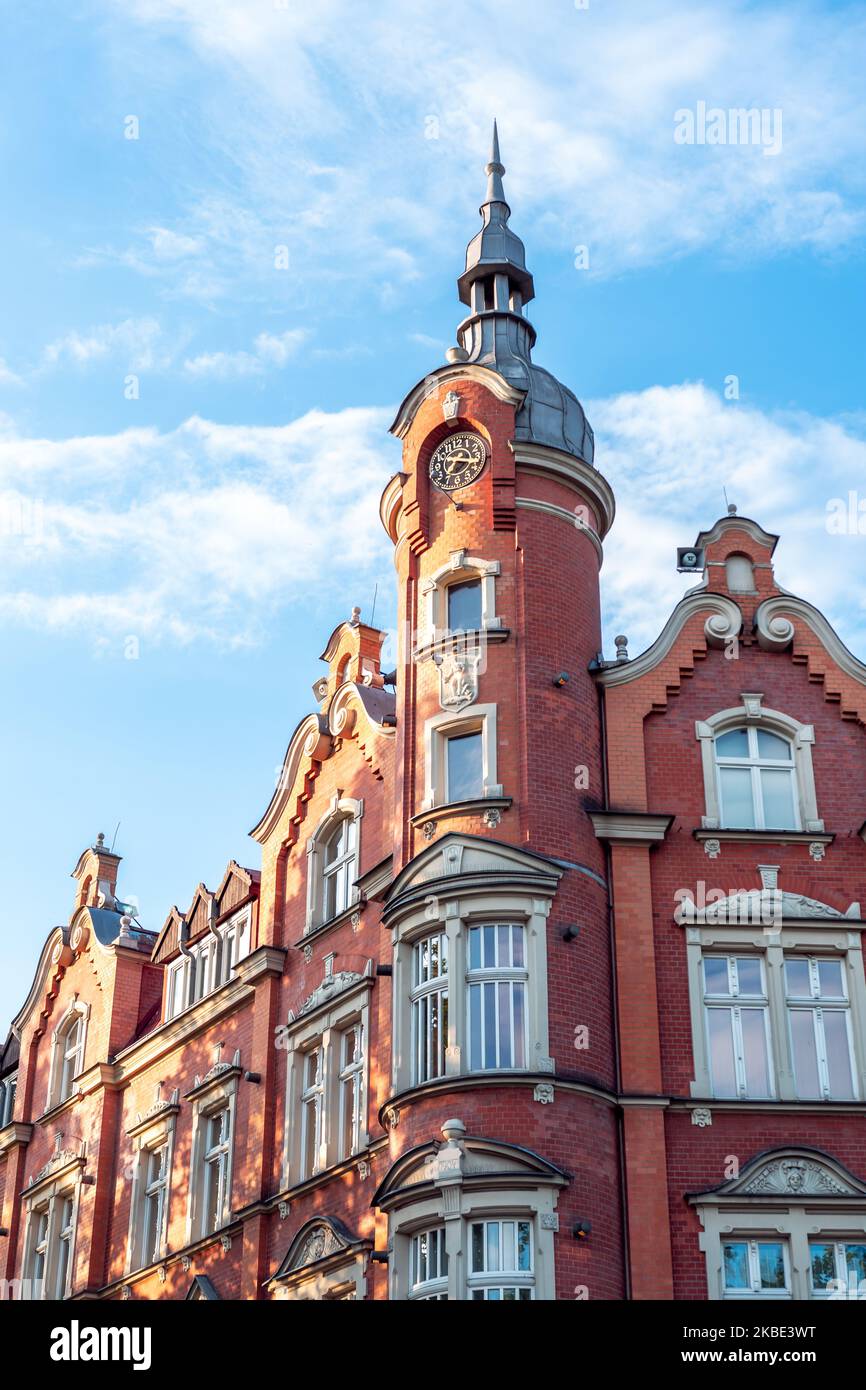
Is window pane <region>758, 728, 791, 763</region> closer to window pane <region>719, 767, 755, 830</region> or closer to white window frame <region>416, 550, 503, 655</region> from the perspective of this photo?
window pane <region>719, 767, 755, 830</region>

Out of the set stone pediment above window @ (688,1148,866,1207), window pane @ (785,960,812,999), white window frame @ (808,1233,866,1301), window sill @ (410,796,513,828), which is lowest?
white window frame @ (808,1233,866,1301)

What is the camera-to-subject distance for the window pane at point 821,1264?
78.3 feet

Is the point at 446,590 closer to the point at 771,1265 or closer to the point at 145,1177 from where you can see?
the point at 771,1265

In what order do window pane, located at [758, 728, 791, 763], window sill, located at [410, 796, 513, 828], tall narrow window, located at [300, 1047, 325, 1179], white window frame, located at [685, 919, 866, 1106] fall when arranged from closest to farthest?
white window frame, located at [685, 919, 866, 1106], window sill, located at [410, 796, 513, 828], window pane, located at [758, 728, 791, 763], tall narrow window, located at [300, 1047, 325, 1179]

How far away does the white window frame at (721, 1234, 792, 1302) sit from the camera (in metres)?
23.8

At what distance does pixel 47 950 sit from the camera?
41906 mm

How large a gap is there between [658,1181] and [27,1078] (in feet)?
70.0

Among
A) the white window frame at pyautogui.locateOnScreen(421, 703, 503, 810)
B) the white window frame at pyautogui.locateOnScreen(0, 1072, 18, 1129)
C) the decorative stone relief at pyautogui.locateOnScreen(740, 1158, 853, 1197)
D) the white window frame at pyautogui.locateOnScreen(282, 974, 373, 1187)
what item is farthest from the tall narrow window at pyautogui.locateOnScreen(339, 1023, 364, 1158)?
the white window frame at pyautogui.locateOnScreen(0, 1072, 18, 1129)

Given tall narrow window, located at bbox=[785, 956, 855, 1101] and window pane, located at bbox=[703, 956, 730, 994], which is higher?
window pane, located at bbox=[703, 956, 730, 994]

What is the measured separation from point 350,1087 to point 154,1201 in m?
7.97

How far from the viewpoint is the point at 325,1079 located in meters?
29.1
